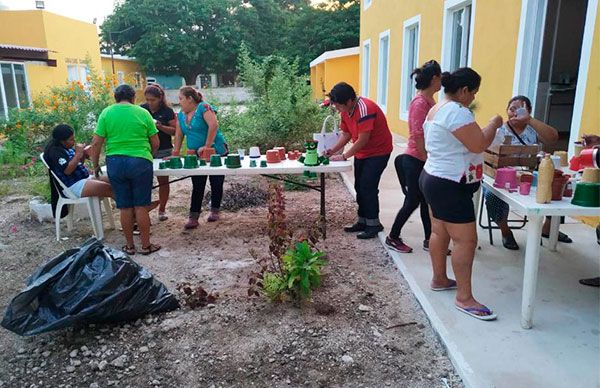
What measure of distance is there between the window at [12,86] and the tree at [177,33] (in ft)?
59.1

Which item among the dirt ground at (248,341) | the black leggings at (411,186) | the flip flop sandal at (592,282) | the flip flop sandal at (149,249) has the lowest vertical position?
the dirt ground at (248,341)

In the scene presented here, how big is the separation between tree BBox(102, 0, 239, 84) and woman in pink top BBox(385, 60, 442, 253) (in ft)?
99.1

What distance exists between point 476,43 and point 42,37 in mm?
15302

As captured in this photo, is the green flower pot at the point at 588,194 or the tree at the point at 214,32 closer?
the green flower pot at the point at 588,194

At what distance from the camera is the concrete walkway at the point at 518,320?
2.28 meters

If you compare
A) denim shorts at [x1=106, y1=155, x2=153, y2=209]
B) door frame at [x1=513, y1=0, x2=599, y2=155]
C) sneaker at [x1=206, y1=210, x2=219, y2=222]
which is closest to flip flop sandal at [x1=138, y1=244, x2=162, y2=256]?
denim shorts at [x1=106, y1=155, x2=153, y2=209]

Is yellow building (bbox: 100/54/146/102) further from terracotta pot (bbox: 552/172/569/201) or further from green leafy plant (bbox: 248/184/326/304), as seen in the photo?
terracotta pot (bbox: 552/172/569/201)

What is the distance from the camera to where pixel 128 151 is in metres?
3.89

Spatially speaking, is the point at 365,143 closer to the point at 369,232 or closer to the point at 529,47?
the point at 369,232

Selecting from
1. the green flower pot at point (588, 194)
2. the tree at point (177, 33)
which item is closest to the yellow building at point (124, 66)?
the tree at point (177, 33)

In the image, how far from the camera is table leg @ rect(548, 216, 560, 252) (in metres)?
3.67

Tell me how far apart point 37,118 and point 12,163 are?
1004mm

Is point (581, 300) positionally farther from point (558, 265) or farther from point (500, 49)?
point (500, 49)

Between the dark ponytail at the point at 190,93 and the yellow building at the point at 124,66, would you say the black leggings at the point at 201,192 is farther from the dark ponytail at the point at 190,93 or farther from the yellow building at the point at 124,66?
the yellow building at the point at 124,66
